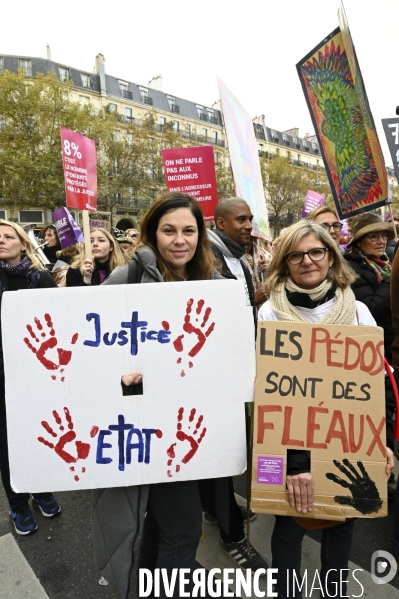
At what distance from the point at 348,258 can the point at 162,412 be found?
1853 millimetres

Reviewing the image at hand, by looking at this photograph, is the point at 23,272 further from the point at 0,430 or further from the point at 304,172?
the point at 304,172

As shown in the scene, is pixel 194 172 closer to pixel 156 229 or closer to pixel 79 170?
pixel 79 170

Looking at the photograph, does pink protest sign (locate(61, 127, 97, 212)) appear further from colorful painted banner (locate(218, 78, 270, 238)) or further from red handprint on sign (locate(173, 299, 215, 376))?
red handprint on sign (locate(173, 299, 215, 376))

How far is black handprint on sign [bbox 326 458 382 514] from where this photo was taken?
131cm

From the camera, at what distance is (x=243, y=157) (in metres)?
3.78

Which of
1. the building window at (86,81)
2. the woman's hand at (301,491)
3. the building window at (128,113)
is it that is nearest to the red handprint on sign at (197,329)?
the woman's hand at (301,491)

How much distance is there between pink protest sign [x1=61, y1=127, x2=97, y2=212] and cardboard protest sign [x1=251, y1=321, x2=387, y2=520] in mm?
3452

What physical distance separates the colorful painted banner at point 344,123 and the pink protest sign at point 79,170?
2.45 meters

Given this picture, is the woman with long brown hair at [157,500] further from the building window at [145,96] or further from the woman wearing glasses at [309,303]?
the building window at [145,96]

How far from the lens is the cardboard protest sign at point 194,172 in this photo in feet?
17.9

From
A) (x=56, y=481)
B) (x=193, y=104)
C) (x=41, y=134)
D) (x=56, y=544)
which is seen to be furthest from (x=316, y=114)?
(x=193, y=104)

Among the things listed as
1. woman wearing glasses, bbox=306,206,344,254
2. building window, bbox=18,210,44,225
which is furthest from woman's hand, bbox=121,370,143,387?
building window, bbox=18,210,44,225

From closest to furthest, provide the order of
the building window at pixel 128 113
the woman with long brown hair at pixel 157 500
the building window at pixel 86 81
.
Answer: the woman with long brown hair at pixel 157 500
the building window at pixel 86 81
the building window at pixel 128 113

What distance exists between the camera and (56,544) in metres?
2.17
